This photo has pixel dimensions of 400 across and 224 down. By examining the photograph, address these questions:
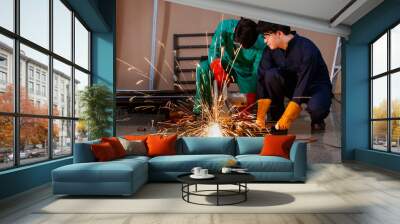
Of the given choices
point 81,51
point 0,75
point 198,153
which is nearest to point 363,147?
point 198,153

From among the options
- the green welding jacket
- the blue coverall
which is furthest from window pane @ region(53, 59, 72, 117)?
the blue coverall

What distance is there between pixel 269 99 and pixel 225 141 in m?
2.18

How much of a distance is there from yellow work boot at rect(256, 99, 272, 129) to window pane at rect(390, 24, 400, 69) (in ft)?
7.48

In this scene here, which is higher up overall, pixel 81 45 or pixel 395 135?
pixel 81 45

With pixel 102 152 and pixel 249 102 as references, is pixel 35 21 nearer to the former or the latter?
pixel 102 152

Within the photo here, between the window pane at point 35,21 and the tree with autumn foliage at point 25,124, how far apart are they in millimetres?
754

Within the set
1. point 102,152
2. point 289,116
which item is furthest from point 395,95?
point 102,152

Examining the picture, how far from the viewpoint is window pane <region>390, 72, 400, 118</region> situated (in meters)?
6.83

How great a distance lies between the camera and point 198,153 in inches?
231

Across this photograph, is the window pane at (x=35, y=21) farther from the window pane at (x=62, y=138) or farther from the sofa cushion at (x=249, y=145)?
the sofa cushion at (x=249, y=145)

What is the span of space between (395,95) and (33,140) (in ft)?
19.4

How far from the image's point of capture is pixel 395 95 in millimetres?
6965

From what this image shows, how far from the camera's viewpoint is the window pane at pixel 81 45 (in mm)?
6891

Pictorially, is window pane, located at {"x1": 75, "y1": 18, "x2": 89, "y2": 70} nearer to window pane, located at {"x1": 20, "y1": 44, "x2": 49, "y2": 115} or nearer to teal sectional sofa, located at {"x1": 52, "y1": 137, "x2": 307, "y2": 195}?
window pane, located at {"x1": 20, "y1": 44, "x2": 49, "y2": 115}
